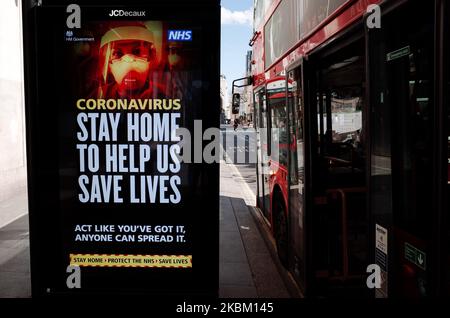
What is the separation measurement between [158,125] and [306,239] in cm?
206

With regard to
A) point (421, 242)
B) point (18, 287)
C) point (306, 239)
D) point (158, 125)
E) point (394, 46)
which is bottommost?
point (18, 287)

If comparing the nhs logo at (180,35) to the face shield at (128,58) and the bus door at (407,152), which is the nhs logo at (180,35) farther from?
the bus door at (407,152)

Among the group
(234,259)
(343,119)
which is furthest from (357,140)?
(234,259)

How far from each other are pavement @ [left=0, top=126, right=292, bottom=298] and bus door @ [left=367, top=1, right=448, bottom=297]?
255 cm

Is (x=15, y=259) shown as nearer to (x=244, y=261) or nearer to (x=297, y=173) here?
(x=244, y=261)

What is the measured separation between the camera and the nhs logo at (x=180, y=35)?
3457 mm

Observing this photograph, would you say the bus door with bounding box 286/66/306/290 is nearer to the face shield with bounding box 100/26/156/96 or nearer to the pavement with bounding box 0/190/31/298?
the face shield with bounding box 100/26/156/96

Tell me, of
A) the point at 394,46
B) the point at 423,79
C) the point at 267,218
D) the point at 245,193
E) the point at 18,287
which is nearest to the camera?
the point at 423,79

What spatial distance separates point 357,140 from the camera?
7125 mm

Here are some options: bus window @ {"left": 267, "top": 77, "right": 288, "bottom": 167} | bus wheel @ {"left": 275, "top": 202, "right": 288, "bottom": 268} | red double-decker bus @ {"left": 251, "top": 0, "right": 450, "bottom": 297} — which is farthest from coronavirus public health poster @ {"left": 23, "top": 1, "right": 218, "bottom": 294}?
bus wheel @ {"left": 275, "top": 202, "right": 288, "bottom": 268}

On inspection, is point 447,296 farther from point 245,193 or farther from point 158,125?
point 245,193
